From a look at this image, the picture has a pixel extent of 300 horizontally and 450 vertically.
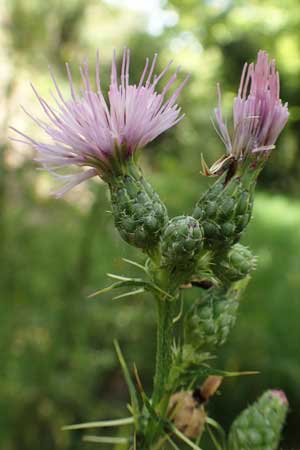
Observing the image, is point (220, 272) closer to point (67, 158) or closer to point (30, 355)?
point (67, 158)

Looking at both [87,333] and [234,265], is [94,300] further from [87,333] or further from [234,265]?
[234,265]

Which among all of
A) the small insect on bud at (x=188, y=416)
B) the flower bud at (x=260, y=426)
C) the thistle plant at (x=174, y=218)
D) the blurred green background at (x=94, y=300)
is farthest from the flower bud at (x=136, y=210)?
the blurred green background at (x=94, y=300)

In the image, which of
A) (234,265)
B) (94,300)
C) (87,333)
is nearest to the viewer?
(234,265)

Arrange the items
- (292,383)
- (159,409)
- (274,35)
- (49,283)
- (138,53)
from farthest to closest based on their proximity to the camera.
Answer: (138,53) < (49,283) < (292,383) < (274,35) < (159,409)

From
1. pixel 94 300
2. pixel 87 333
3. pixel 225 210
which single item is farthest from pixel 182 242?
pixel 87 333

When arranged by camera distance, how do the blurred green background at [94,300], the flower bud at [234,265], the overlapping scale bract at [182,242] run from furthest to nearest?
1. the blurred green background at [94,300]
2. the flower bud at [234,265]
3. the overlapping scale bract at [182,242]

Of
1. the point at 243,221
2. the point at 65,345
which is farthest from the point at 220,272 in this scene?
the point at 65,345

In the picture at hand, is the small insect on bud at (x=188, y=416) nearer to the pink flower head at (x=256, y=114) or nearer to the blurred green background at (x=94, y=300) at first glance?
the pink flower head at (x=256, y=114)
